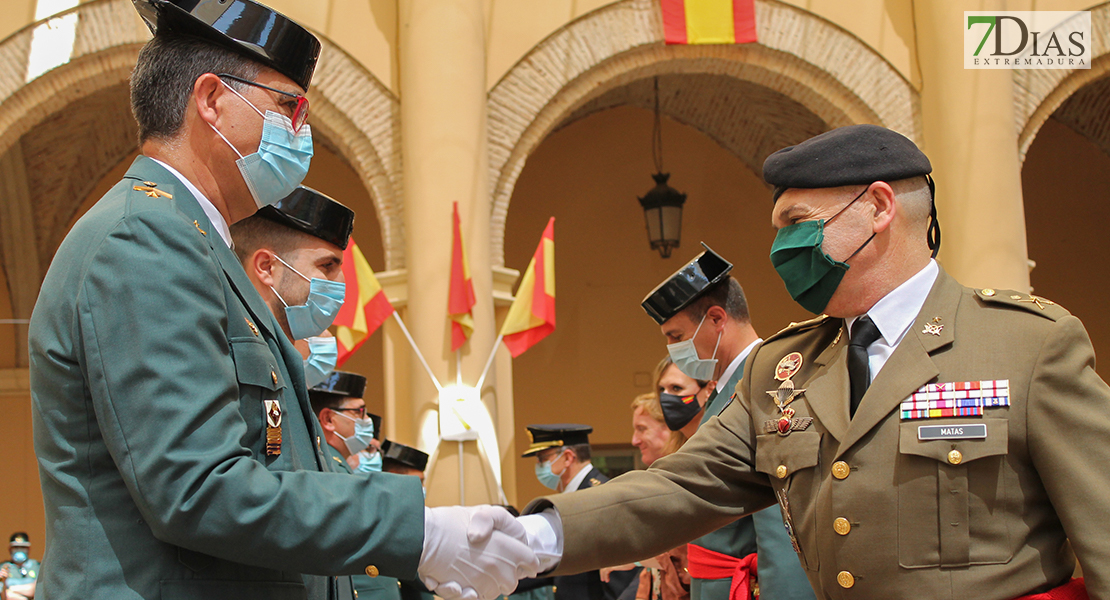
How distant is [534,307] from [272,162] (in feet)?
17.8

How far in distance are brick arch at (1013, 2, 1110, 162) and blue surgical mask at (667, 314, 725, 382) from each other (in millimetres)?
5331

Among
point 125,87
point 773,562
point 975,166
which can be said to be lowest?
point 773,562

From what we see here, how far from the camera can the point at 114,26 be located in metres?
7.71

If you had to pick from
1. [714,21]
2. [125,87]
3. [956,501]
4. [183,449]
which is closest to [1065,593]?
[956,501]

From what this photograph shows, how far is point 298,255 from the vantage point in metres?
3.60

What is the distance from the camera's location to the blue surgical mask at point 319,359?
4.89 m

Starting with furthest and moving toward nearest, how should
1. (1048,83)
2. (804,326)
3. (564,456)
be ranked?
(1048,83)
(564,456)
(804,326)

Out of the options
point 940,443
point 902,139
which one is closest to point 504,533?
point 940,443

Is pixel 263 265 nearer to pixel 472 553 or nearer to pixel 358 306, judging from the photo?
pixel 472 553

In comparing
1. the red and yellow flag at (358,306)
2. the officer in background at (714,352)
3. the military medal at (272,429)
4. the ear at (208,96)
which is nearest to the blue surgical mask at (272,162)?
the ear at (208,96)

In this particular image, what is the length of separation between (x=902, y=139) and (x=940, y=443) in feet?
2.46

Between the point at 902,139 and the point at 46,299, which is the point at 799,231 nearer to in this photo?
the point at 902,139

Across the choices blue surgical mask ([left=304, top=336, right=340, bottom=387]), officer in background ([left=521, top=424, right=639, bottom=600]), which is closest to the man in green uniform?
blue surgical mask ([left=304, top=336, right=340, bottom=387])

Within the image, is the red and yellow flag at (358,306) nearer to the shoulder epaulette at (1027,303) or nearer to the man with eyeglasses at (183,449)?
the man with eyeglasses at (183,449)
